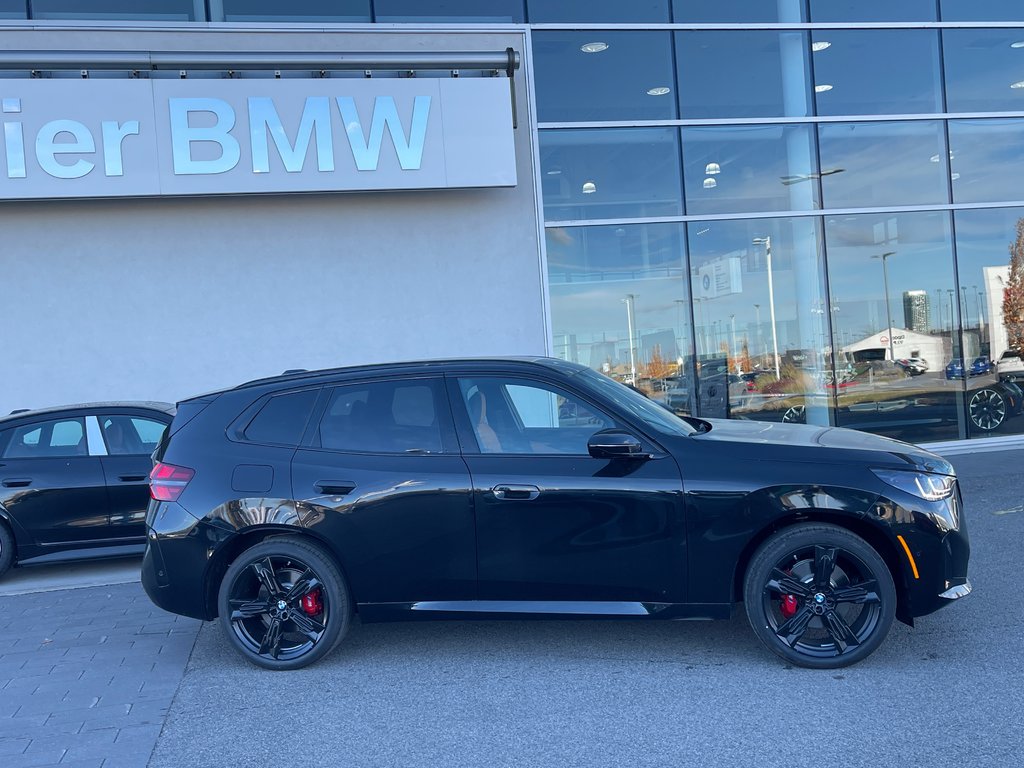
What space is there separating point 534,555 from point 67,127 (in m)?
8.79

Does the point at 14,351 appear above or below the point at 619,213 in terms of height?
below

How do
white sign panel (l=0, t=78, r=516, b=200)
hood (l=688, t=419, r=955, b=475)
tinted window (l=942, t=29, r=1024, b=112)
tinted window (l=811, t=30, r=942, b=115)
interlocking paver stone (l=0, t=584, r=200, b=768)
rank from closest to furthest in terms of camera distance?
interlocking paver stone (l=0, t=584, r=200, b=768) → hood (l=688, t=419, r=955, b=475) → white sign panel (l=0, t=78, r=516, b=200) → tinted window (l=811, t=30, r=942, b=115) → tinted window (l=942, t=29, r=1024, b=112)

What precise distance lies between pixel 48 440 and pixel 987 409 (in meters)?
12.2

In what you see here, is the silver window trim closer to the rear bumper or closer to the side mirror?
the side mirror

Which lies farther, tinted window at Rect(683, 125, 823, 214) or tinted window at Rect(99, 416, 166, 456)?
tinted window at Rect(683, 125, 823, 214)

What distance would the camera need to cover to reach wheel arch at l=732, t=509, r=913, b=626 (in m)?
4.67

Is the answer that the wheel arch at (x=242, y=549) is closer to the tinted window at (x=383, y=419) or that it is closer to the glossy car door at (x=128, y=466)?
the tinted window at (x=383, y=419)

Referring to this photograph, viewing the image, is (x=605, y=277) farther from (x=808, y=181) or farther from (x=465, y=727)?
(x=465, y=727)

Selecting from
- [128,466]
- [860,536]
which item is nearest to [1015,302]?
[860,536]

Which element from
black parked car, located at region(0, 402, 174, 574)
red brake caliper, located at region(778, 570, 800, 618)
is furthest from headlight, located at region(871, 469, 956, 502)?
black parked car, located at region(0, 402, 174, 574)

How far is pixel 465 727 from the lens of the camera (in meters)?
4.24

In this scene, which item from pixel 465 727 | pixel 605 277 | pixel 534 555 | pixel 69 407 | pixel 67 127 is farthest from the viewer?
pixel 605 277

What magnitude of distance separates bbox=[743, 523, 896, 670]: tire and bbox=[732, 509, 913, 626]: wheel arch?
5 centimetres

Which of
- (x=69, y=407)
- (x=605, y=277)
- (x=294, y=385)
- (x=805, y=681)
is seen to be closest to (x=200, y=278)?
(x=69, y=407)
